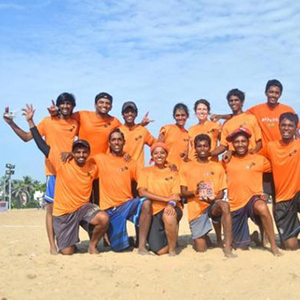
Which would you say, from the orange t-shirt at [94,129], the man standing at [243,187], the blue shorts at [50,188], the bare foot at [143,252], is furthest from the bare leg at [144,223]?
the blue shorts at [50,188]

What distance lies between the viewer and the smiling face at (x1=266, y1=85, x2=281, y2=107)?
6930mm

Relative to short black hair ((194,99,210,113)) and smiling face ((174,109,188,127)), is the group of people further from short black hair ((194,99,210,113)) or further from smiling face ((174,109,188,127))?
smiling face ((174,109,188,127))

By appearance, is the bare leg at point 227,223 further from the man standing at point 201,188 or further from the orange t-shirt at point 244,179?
the orange t-shirt at point 244,179

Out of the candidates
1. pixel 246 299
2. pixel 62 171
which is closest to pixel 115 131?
pixel 62 171

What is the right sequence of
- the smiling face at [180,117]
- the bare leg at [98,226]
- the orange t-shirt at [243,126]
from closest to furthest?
the bare leg at [98,226]
the orange t-shirt at [243,126]
the smiling face at [180,117]

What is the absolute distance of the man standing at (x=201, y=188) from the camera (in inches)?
247

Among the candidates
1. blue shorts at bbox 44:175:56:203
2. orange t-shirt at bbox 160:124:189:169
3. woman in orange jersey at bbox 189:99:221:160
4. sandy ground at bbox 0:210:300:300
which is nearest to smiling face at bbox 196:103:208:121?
woman in orange jersey at bbox 189:99:221:160

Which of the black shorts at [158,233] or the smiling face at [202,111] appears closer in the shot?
the black shorts at [158,233]

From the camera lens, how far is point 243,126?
6832mm

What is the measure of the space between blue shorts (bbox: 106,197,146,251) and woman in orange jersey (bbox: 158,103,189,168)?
119 cm

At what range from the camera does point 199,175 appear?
6.42 metres

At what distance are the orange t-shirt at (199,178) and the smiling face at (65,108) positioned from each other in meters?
1.97

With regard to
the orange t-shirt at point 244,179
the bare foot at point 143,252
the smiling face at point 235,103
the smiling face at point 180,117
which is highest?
the smiling face at point 235,103

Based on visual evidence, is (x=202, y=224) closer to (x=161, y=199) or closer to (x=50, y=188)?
(x=161, y=199)
